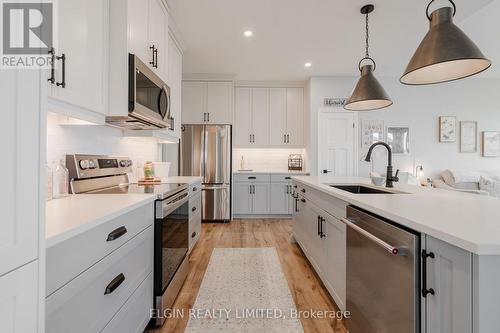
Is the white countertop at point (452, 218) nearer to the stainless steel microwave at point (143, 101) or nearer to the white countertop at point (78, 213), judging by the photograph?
the white countertop at point (78, 213)

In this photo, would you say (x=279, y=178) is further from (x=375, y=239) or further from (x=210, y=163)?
(x=375, y=239)

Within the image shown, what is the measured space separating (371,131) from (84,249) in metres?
5.01

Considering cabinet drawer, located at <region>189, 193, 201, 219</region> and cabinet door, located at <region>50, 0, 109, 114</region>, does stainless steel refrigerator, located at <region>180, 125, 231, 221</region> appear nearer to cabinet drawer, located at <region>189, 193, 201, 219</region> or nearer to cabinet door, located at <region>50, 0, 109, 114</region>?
cabinet drawer, located at <region>189, 193, 201, 219</region>

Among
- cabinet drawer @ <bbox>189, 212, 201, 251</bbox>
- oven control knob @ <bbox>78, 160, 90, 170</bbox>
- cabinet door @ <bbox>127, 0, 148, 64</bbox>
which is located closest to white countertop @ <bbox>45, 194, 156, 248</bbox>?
oven control knob @ <bbox>78, 160, 90, 170</bbox>

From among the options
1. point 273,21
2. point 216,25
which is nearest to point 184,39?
point 216,25

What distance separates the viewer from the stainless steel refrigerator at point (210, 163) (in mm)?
4484

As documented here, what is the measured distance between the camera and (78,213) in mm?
1039

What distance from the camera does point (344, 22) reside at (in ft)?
9.44

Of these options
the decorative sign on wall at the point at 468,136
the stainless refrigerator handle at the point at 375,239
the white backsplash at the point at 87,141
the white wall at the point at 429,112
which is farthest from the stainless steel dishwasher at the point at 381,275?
the decorative sign on wall at the point at 468,136

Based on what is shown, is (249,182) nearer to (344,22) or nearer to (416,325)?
(344,22)

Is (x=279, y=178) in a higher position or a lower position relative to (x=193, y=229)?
higher

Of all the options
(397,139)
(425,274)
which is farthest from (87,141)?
(397,139)

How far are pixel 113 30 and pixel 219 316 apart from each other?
2129 millimetres

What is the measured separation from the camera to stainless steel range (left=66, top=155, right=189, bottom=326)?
5.32 ft
